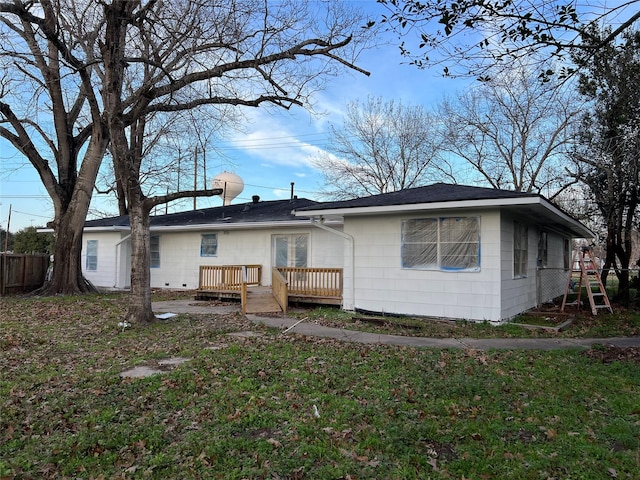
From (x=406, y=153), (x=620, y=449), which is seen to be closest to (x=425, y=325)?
(x=620, y=449)

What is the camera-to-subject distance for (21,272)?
15.4 metres

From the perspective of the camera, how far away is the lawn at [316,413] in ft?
10.3

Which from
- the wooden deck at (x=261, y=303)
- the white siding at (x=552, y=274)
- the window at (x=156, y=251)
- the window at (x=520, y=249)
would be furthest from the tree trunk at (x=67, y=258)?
the white siding at (x=552, y=274)

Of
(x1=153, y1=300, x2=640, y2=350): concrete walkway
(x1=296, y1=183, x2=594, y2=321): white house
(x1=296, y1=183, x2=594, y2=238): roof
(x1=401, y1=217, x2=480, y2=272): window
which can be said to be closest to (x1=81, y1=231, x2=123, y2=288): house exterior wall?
(x1=296, y1=183, x2=594, y2=238): roof

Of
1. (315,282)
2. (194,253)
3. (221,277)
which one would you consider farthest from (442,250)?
(194,253)

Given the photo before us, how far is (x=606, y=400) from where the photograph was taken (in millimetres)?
4457

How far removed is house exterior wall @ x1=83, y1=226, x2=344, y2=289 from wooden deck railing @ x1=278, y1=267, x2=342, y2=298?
158 cm

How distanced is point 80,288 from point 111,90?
851cm

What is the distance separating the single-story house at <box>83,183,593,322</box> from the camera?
910 centimetres

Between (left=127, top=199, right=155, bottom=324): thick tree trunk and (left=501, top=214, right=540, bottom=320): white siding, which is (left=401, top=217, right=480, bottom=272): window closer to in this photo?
(left=501, top=214, right=540, bottom=320): white siding

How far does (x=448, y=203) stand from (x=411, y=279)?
6.88ft

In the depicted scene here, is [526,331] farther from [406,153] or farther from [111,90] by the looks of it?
[406,153]

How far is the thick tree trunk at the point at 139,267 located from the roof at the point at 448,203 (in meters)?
4.23

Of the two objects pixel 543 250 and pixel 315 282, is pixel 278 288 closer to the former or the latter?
pixel 315 282
